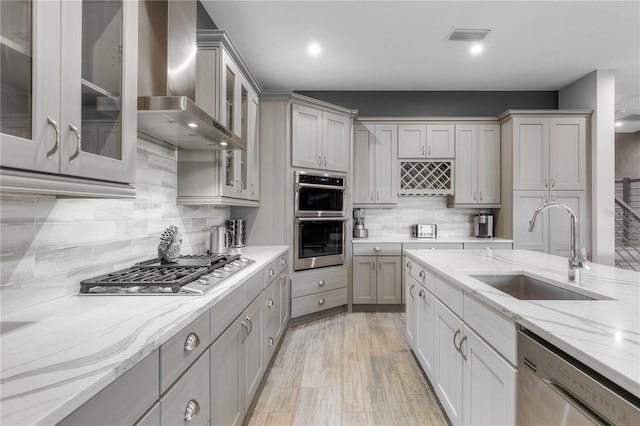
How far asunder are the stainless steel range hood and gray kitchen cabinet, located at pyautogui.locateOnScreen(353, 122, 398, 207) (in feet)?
8.75

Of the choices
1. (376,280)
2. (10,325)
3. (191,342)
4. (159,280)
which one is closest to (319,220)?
(376,280)

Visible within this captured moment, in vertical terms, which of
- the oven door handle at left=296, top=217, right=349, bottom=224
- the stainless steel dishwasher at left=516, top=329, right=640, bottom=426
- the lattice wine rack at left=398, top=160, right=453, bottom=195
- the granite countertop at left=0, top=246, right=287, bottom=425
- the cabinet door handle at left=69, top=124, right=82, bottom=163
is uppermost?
the lattice wine rack at left=398, top=160, right=453, bottom=195

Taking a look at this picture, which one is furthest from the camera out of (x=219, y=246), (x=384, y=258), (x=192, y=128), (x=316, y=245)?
(x=384, y=258)

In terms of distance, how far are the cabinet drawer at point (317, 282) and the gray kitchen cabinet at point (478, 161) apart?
2.01m

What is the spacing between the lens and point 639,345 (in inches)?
33.7

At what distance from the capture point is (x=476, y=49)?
344cm

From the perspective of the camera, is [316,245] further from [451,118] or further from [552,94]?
[552,94]

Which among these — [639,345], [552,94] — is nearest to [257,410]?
[639,345]

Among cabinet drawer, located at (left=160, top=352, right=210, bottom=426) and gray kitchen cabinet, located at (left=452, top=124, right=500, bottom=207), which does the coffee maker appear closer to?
gray kitchen cabinet, located at (left=452, top=124, right=500, bottom=207)

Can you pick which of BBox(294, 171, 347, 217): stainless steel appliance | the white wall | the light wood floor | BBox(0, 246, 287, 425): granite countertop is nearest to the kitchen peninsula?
the light wood floor

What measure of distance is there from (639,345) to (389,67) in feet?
12.0

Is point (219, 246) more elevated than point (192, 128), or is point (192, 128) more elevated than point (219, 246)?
point (192, 128)

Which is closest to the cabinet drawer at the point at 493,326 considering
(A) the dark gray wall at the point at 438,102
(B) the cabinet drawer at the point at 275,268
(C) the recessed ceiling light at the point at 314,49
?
(B) the cabinet drawer at the point at 275,268

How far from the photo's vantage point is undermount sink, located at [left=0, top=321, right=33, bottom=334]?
967 millimetres
